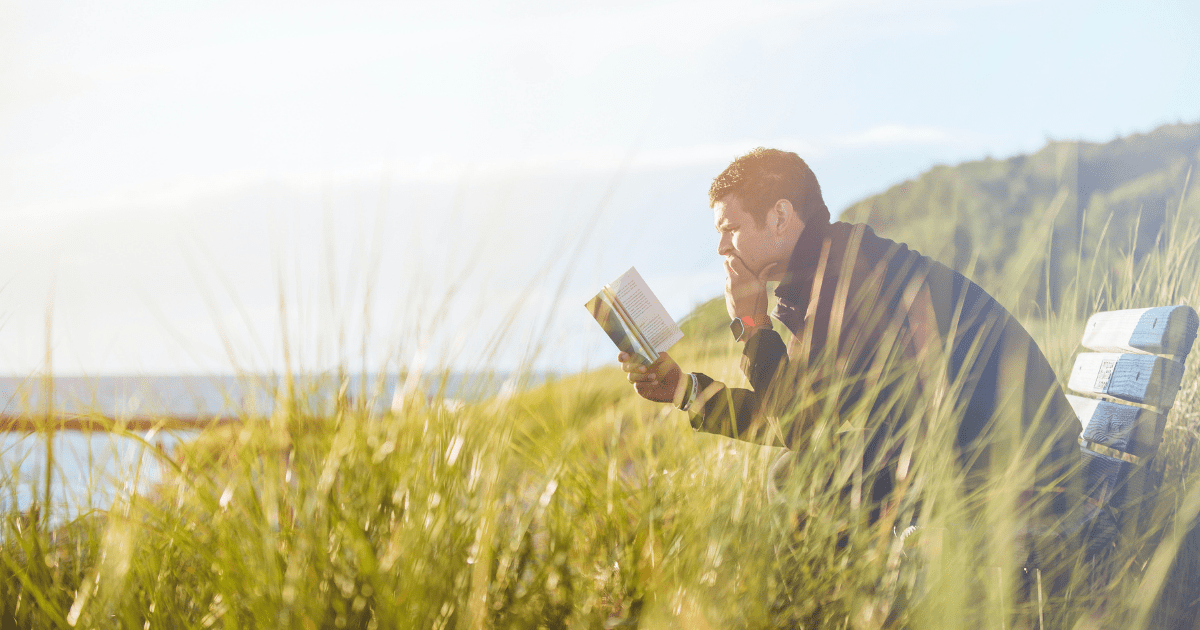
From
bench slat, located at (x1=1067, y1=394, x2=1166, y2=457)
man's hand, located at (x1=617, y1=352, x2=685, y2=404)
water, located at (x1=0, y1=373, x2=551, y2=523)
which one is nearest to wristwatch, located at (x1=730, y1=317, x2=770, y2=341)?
man's hand, located at (x1=617, y1=352, x2=685, y2=404)

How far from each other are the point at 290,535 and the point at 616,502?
69cm

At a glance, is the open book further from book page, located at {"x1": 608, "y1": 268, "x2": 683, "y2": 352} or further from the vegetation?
the vegetation

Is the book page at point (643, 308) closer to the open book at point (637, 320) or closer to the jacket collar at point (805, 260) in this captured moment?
the open book at point (637, 320)

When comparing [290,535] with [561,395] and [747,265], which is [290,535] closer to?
[561,395]

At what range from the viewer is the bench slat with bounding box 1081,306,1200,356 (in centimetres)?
215

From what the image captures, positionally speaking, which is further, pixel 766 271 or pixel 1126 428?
pixel 766 271

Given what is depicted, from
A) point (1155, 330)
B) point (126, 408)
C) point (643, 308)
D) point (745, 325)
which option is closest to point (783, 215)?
point (745, 325)

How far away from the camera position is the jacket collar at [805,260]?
2250 mm

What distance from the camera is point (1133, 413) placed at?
2.21 meters

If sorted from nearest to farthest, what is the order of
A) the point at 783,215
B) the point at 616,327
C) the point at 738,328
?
1. the point at 616,327
2. the point at 783,215
3. the point at 738,328

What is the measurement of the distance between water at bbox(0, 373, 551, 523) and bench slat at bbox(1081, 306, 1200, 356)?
202cm

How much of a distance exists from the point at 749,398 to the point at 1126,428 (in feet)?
4.26

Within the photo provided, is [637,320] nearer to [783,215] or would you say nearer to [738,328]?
[738,328]

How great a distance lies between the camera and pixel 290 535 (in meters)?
1.18
